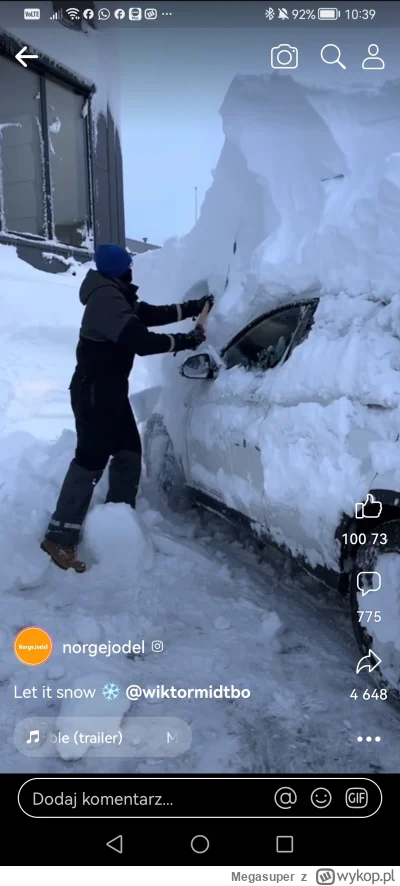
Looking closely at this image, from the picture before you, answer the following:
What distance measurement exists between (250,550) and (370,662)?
172 cm

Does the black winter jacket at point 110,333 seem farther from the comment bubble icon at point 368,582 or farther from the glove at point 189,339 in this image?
the comment bubble icon at point 368,582

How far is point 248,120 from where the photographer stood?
350cm

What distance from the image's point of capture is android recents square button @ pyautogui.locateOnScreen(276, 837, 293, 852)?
182 centimetres

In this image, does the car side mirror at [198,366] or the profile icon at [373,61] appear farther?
the car side mirror at [198,366]

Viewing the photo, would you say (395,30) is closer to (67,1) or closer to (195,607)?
(67,1)

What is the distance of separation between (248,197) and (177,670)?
9.19ft

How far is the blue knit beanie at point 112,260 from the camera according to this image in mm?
3607

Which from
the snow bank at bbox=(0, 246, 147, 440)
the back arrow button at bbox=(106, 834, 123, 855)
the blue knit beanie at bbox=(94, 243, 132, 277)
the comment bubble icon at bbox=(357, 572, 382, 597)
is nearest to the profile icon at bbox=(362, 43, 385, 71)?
the blue knit beanie at bbox=(94, 243, 132, 277)

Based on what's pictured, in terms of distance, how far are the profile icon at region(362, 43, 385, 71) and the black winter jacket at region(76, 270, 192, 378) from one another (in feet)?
5.70

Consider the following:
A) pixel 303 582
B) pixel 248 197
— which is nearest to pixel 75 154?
pixel 248 197

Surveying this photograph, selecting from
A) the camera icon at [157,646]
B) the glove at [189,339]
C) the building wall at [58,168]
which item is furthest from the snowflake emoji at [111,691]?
the building wall at [58,168]

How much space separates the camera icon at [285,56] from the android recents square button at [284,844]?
2625 millimetres

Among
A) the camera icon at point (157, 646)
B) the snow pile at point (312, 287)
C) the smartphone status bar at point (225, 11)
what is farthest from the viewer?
the camera icon at point (157, 646)

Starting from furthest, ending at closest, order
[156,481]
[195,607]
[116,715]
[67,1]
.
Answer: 1. [156,481]
2. [195,607]
3. [67,1]
4. [116,715]
